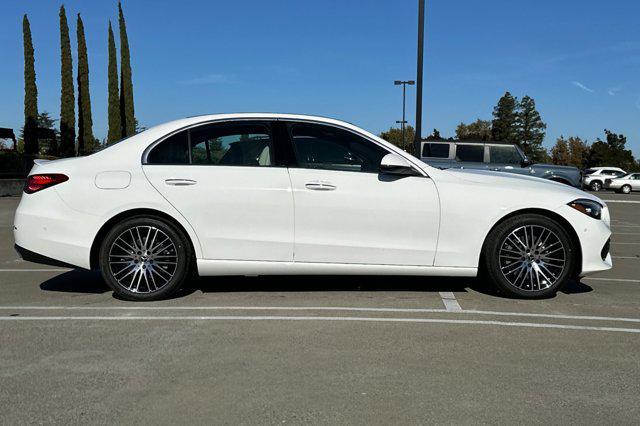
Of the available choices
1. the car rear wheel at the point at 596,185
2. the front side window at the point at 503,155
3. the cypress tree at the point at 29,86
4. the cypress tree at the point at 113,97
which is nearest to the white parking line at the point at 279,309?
the front side window at the point at 503,155

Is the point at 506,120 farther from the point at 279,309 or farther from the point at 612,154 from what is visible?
the point at 279,309

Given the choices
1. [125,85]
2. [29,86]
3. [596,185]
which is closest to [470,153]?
[596,185]

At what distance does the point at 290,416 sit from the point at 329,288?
3105 mm

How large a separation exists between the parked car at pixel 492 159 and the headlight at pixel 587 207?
9.87 metres

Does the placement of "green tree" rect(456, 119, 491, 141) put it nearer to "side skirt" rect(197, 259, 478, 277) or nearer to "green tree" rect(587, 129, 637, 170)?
"green tree" rect(587, 129, 637, 170)

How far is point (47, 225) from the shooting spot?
5500 millimetres

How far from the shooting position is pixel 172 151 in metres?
5.67

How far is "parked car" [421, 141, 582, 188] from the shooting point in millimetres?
15633

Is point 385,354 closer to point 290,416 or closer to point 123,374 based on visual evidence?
point 290,416

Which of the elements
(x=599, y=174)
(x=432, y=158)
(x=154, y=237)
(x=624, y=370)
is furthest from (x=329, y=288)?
(x=599, y=174)

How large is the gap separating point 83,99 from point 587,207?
4343 centimetres

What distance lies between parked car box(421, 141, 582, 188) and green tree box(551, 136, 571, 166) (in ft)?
282

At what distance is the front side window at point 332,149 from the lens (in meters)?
5.65

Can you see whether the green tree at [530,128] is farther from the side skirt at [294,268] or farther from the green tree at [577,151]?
the side skirt at [294,268]
